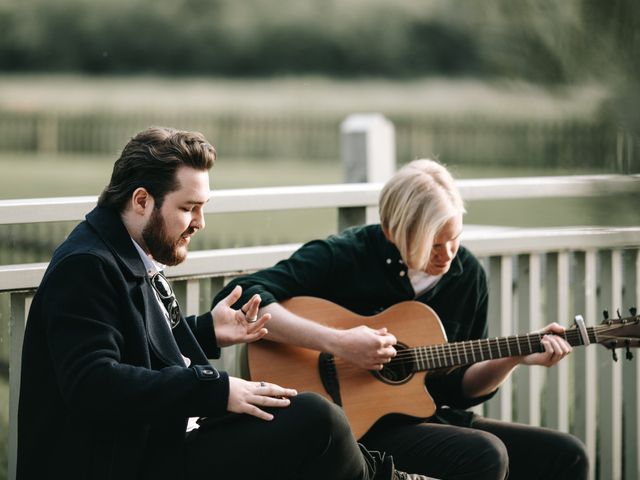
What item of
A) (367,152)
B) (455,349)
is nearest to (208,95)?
(367,152)

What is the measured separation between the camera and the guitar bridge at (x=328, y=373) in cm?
320

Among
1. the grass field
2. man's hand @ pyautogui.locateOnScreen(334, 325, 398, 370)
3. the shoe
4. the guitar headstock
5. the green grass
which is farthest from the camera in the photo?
the grass field

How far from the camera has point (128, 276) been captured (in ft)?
7.91

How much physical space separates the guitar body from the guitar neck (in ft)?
0.10

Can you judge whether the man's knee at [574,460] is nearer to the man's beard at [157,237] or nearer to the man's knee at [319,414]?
the man's knee at [319,414]

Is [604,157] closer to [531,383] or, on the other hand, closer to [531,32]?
[531,32]

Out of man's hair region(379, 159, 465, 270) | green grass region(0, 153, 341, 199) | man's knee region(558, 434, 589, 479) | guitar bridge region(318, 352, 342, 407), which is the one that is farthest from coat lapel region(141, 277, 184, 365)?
green grass region(0, 153, 341, 199)

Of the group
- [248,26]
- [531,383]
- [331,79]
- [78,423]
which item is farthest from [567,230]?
[331,79]

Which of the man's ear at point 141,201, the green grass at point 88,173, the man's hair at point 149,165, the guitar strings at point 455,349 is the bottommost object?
the green grass at point 88,173

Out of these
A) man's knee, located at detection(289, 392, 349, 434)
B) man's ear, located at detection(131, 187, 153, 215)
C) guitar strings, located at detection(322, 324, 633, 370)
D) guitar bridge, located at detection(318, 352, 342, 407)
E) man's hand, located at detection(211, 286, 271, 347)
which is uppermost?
man's ear, located at detection(131, 187, 153, 215)

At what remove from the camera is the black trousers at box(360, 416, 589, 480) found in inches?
117

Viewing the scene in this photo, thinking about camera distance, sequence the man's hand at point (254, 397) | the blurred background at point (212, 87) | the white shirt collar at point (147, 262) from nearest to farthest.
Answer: the man's hand at point (254, 397), the white shirt collar at point (147, 262), the blurred background at point (212, 87)

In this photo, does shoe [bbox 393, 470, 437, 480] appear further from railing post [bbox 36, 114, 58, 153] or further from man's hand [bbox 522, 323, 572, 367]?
railing post [bbox 36, 114, 58, 153]

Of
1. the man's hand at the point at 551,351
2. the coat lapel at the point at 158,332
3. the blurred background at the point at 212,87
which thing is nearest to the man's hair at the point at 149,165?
the coat lapel at the point at 158,332
